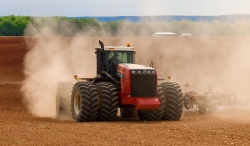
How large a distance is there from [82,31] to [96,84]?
13.3m

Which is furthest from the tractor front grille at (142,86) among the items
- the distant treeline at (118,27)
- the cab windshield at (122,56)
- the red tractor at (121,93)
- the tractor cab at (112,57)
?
the distant treeline at (118,27)

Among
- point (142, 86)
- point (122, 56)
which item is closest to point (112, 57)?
point (122, 56)

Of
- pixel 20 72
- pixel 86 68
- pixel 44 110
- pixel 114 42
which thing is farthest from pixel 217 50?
pixel 44 110

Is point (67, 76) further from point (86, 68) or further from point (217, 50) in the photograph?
point (217, 50)

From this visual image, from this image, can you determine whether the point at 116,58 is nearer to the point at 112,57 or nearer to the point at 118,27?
the point at 112,57

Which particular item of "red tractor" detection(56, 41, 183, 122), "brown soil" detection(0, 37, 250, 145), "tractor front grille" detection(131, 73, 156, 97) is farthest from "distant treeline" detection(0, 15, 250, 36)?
"brown soil" detection(0, 37, 250, 145)

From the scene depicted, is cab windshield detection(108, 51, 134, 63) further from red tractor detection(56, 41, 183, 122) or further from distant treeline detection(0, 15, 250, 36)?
distant treeline detection(0, 15, 250, 36)

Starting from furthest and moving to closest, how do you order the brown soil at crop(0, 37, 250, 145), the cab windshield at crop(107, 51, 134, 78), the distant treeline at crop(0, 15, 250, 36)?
1. the distant treeline at crop(0, 15, 250, 36)
2. the cab windshield at crop(107, 51, 134, 78)
3. the brown soil at crop(0, 37, 250, 145)

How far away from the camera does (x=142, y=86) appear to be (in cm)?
2072

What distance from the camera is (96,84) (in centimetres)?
2102

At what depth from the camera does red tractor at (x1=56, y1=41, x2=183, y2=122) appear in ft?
66.9

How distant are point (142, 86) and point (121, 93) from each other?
2.58 feet

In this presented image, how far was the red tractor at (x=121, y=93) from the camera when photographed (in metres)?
20.4

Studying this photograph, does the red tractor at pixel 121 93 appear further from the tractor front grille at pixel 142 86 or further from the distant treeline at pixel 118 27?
the distant treeline at pixel 118 27
